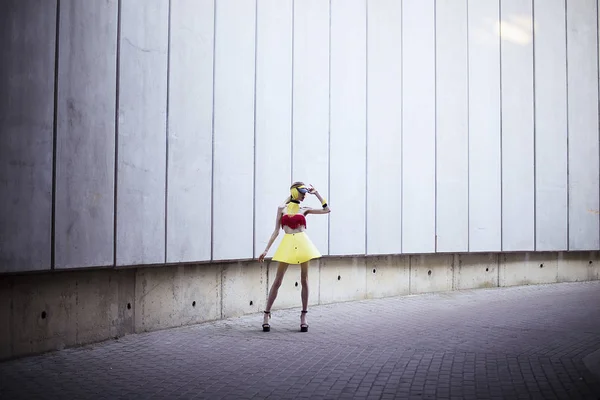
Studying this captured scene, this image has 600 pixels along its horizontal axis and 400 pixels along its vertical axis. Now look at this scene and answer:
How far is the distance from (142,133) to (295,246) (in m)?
2.59

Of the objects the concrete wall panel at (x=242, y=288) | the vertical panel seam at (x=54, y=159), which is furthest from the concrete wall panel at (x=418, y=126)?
the vertical panel seam at (x=54, y=159)

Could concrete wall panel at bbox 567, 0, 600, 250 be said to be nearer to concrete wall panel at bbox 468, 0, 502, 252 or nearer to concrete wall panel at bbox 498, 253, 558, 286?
concrete wall panel at bbox 498, 253, 558, 286

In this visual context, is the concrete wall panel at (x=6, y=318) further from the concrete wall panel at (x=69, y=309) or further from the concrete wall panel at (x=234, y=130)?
the concrete wall panel at (x=234, y=130)

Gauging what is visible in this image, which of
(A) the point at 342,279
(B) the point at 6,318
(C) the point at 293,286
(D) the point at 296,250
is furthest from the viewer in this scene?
(A) the point at 342,279

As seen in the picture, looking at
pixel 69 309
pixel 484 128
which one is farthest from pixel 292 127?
pixel 69 309

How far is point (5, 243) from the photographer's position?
313 inches

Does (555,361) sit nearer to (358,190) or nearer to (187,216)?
(187,216)

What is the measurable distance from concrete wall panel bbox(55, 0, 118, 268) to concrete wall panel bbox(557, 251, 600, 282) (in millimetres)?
11736

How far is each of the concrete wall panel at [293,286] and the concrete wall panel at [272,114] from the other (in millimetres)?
616

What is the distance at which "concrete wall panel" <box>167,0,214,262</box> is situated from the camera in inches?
420

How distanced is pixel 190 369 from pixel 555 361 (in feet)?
12.8

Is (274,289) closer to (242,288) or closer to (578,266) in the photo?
(242,288)

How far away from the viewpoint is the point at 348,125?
14250 mm

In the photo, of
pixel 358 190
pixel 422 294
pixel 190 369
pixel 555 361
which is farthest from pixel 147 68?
pixel 422 294
